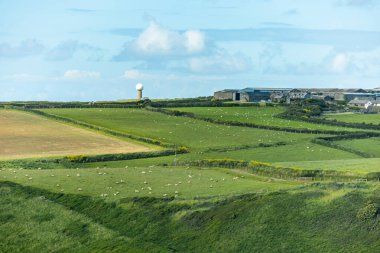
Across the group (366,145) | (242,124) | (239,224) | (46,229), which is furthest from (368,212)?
(242,124)

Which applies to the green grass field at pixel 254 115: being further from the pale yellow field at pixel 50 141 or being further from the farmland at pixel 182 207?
the farmland at pixel 182 207

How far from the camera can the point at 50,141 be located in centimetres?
10812

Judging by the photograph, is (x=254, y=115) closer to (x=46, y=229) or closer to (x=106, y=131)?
(x=106, y=131)

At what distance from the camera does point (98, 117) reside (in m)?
136

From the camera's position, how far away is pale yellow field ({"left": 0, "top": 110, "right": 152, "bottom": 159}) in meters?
99.0

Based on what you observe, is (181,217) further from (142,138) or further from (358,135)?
(358,135)

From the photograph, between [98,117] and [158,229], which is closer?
[158,229]

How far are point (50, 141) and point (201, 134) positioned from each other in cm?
2487

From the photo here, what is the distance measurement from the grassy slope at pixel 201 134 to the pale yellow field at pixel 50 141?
676 cm

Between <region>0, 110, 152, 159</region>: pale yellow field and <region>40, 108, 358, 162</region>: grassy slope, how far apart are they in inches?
266

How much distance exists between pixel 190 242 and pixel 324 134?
237ft

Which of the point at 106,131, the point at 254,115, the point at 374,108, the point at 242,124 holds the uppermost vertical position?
the point at 374,108

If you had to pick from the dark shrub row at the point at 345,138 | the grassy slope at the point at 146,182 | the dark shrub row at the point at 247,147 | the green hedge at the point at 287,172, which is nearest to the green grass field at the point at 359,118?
the dark shrub row at the point at 345,138

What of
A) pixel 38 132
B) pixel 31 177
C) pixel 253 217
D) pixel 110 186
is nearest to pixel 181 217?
pixel 253 217
